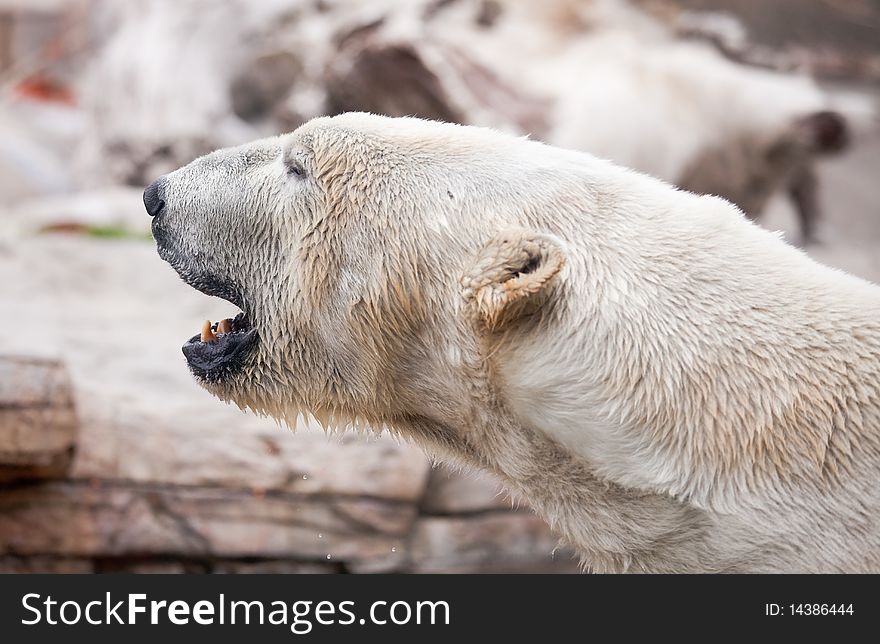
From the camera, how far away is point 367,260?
2172mm

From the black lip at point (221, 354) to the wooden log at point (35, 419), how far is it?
1.54 metres

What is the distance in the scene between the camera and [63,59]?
11.0 meters

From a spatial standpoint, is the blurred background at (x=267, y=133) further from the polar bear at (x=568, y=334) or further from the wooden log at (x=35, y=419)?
the polar bear at (x=568, y=334)

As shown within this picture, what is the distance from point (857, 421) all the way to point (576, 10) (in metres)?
6.75

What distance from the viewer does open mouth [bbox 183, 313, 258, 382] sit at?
94.5 inches

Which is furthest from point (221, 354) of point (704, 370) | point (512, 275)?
point (704, 370)

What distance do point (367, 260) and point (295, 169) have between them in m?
0.32

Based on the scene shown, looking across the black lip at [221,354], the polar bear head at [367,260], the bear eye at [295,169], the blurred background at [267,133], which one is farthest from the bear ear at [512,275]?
the blurred background at [267,133]

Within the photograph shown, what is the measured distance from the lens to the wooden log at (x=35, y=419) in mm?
3693

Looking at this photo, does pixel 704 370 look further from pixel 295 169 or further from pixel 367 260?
pixel 295 169

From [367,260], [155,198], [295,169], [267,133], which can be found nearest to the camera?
[367,260]

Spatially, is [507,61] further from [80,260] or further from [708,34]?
[80,260]

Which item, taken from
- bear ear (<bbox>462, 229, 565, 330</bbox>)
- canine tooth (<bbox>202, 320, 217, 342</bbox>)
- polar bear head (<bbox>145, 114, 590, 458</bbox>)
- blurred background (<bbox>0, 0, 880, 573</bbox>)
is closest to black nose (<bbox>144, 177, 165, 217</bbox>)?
polar bear head (<bbox>145, 114, 590, 458</bbox>)

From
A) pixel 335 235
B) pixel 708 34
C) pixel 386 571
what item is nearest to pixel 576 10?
pixel 708 34
